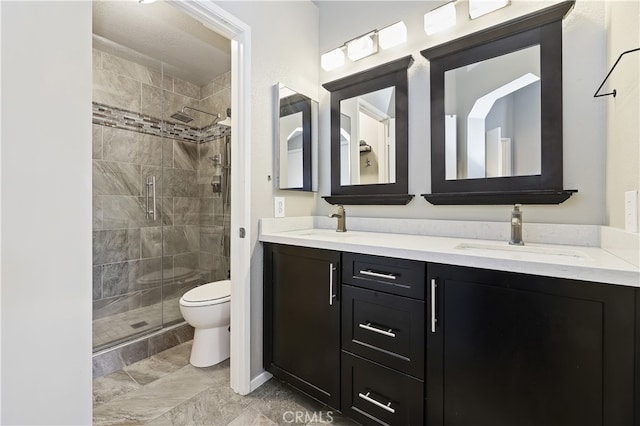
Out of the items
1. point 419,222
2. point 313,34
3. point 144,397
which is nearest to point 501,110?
point 419,222

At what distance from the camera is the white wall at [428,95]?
1.25 meters

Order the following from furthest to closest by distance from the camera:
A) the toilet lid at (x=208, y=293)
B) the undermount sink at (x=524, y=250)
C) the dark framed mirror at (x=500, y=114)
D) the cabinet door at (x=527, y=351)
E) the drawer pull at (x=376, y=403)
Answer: the toilet lid at (x=208, y=293) < the dark framed mirror at (x=500, y=114) < the drawer pull at (x=376, y=403) < the undermount sink at (x=524, y=250) < the cabinet door at (x=527, y=351)

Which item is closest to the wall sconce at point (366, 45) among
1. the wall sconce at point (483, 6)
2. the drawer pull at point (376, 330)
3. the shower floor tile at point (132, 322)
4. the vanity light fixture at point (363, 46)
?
the vanity light fixture at point (363, 46)

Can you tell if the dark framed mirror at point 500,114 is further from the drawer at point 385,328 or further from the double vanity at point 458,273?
the drawer at point 385,328

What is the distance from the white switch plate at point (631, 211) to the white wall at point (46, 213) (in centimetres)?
138

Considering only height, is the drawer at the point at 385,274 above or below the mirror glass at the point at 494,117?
below

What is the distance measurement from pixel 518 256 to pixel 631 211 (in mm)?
366

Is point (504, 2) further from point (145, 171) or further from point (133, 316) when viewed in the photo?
point (133, 316)

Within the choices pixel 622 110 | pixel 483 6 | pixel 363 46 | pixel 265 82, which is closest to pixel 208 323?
pixel 265 82

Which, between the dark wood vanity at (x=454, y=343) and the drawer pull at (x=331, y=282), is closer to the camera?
the dark wood vanity at (x=454, y=343)

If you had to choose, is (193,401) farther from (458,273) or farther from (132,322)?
(458,273)

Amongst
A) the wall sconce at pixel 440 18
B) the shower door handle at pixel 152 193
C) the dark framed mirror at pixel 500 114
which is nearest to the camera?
the dark framed mirror at pixel 500 114

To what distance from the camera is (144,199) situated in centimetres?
268

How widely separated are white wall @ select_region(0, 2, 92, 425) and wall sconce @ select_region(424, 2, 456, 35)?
177 centimetres
